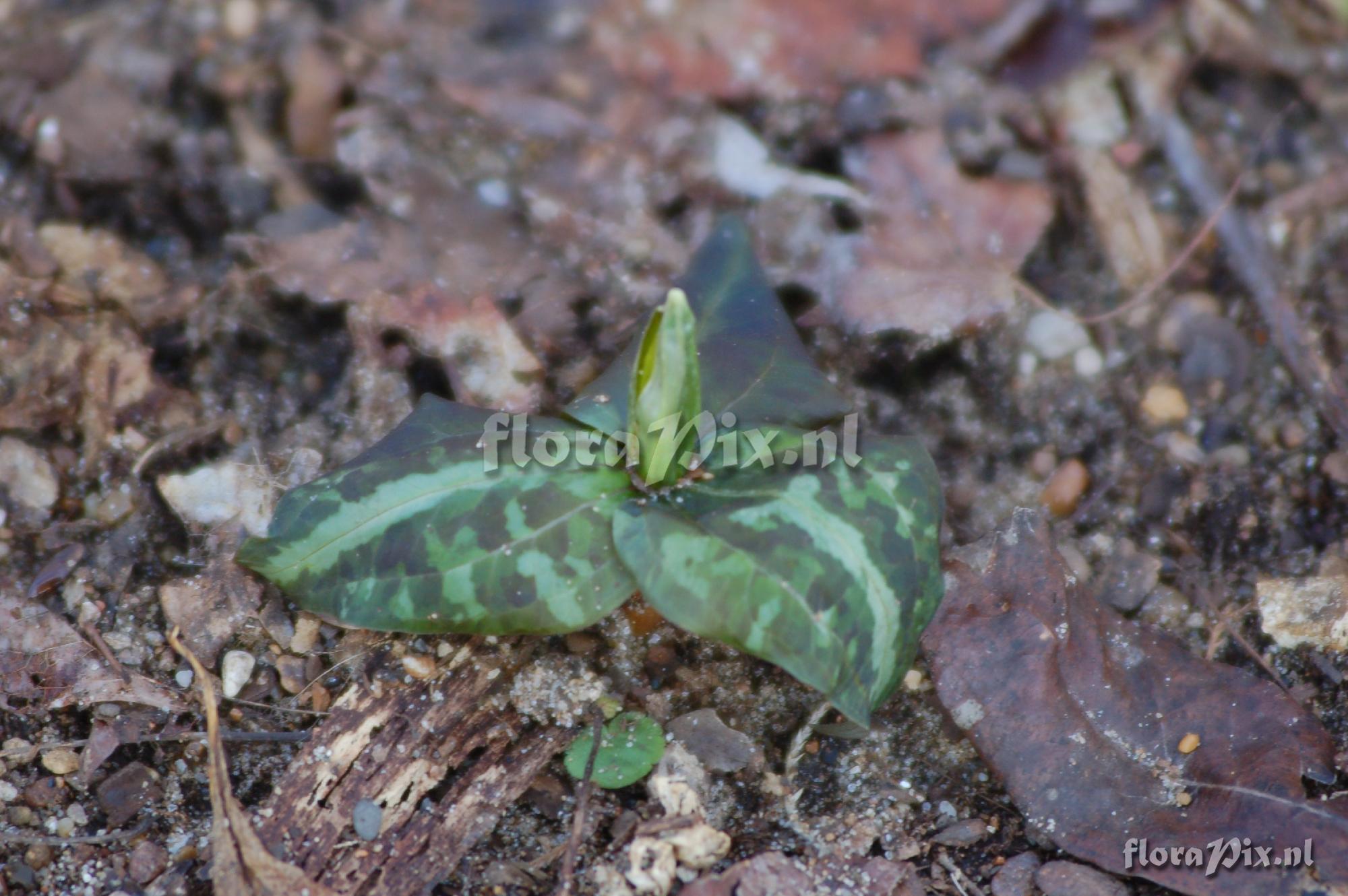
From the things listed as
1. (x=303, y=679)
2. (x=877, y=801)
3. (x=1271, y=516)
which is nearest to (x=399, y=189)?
(x=303, y=679)

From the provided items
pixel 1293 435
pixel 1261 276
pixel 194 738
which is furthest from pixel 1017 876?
pixel 1261 276

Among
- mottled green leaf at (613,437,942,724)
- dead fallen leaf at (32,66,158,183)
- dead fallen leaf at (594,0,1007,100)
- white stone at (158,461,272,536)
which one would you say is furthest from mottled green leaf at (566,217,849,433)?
dead fallen leaf at (32,66,158,183)

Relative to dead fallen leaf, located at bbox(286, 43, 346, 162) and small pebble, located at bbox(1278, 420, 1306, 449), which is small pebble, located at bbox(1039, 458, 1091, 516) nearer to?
small pebble, located at bbox(1278, 420, 1306, 449)

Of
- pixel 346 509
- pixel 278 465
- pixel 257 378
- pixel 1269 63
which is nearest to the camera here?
pixel 346 509

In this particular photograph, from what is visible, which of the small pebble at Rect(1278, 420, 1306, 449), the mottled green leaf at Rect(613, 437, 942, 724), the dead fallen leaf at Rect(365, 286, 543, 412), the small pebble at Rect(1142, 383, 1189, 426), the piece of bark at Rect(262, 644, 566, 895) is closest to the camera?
the mottled green leaf at Rect(613, 437, 942, 724)

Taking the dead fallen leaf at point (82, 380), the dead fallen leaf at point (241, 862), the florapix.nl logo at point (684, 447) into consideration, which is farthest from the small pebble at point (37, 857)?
the florapix.nl logo at point (684, 447)

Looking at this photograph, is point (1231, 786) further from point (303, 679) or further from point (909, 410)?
point (303, 679)

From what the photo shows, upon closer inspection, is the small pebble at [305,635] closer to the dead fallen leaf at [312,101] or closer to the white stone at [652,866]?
the white stone at [652,866]
